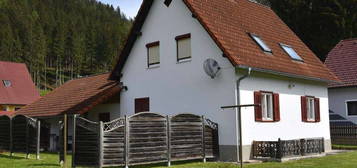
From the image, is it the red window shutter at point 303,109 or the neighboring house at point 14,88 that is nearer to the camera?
the red window shutter at point 303,109

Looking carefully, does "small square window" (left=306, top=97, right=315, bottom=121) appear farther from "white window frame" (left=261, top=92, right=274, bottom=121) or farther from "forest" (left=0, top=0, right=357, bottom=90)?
"forest" (left=0, top=0, right=357, bottom=90)

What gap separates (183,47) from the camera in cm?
1864

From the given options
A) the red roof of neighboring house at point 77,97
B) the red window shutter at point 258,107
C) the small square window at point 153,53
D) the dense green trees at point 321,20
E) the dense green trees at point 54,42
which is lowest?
the red window shutter at point 258,107

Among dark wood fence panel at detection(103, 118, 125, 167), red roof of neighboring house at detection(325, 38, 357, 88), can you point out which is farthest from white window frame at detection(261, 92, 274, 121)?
red roof of neighboring house at detection(325, 38, 357, 88)

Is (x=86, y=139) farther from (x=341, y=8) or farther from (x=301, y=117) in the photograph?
(x=341, y=8)

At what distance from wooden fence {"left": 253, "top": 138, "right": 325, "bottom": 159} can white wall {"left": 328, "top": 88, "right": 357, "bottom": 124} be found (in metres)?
10.3

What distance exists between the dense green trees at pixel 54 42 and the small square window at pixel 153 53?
77.9 meters

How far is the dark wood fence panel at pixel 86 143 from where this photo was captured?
1356cm

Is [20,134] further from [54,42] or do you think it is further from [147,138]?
[54,42]

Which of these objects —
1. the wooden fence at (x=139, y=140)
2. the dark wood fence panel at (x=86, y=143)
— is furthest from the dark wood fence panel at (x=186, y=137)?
the dark wood fence panel at (x=86, y=143)

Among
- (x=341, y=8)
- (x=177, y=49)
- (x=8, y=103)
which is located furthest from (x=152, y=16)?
(x=8, y=103)

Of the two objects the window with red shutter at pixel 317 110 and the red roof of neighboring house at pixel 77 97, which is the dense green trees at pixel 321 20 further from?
the red roof of neighboring house at pixel 77 97

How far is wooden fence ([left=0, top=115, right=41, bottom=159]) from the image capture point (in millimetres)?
18453

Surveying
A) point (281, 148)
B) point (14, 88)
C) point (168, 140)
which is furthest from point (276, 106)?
point (14, 88)
